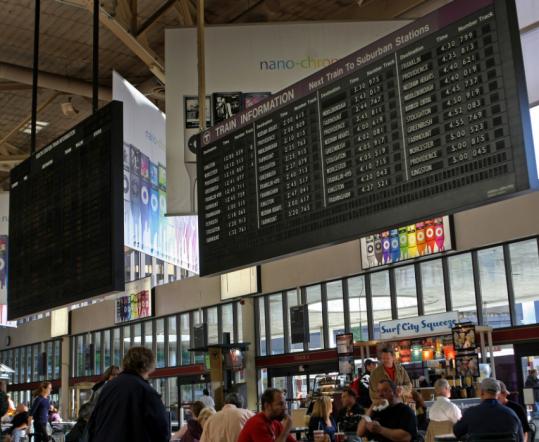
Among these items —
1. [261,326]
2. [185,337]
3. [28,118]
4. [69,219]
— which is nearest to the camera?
[69,219]

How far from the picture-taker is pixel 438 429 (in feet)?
27.8

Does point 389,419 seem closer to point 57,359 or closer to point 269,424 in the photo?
point 269,424

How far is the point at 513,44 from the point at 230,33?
476 centimetres

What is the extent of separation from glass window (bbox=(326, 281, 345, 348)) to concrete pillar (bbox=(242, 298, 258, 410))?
9.68ft

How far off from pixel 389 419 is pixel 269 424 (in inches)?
33.6

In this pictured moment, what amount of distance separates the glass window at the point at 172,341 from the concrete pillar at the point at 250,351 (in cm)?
412

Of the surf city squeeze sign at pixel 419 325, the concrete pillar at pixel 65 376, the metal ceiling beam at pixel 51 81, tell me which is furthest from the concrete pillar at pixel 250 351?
the concrete pillar at pixel 65 376

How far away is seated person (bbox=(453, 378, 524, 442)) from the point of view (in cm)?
597

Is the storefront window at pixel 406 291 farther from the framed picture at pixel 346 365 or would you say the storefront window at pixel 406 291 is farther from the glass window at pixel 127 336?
the glass window at pixel 127 336

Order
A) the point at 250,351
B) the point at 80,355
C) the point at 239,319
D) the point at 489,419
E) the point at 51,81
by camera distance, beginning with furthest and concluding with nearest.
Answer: the point at 80,355 < the point at 239,319 < the point at 250,351 < the point at 51,81 < the point at 489,419

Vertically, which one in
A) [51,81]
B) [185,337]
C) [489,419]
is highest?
[51,81]

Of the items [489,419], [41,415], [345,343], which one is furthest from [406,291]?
[489,419]

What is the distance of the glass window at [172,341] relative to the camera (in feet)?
83.6

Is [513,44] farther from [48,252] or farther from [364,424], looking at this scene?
[48,252]
